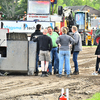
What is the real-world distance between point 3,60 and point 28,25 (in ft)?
14.3

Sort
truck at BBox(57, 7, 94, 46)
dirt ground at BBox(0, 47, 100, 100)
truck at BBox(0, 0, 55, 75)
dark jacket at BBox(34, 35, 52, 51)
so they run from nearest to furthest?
dirt ground at BBox(0, 47, 100, 100) → dark jacket at BBox(34, 35, 52, 51) → truck at BBox(0, 0, 55, 75) → truck at BBox(57, 7, 94, 46)

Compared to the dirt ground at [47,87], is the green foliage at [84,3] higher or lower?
higher

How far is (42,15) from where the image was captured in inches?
875

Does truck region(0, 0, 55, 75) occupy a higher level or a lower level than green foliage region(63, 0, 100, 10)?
lower

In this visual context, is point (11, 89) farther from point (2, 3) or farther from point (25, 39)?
point (2, 3)

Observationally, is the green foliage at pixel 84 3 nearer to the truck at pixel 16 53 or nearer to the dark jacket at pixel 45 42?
A: the truck at pixel 16 53

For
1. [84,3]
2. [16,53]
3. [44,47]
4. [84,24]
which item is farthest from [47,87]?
[84,3]

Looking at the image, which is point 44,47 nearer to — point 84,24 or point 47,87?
point 47,87

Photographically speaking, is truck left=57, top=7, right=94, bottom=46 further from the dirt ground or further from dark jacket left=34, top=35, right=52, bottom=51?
the dirt ground

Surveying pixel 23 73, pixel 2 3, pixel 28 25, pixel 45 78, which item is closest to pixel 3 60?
pixel 23 73

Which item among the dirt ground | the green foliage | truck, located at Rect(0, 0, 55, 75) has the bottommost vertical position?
the dirt ground

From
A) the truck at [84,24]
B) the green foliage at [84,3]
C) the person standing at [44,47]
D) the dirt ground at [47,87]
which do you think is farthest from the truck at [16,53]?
the green foliage at [84,3]

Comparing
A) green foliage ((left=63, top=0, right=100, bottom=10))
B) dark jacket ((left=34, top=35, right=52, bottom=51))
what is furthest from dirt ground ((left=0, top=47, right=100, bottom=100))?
green foliage ((left=63, top=0, right=100, bottom=10))

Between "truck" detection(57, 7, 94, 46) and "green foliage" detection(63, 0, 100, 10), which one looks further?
"green foliage" detection(63, 0, 100, 10)
